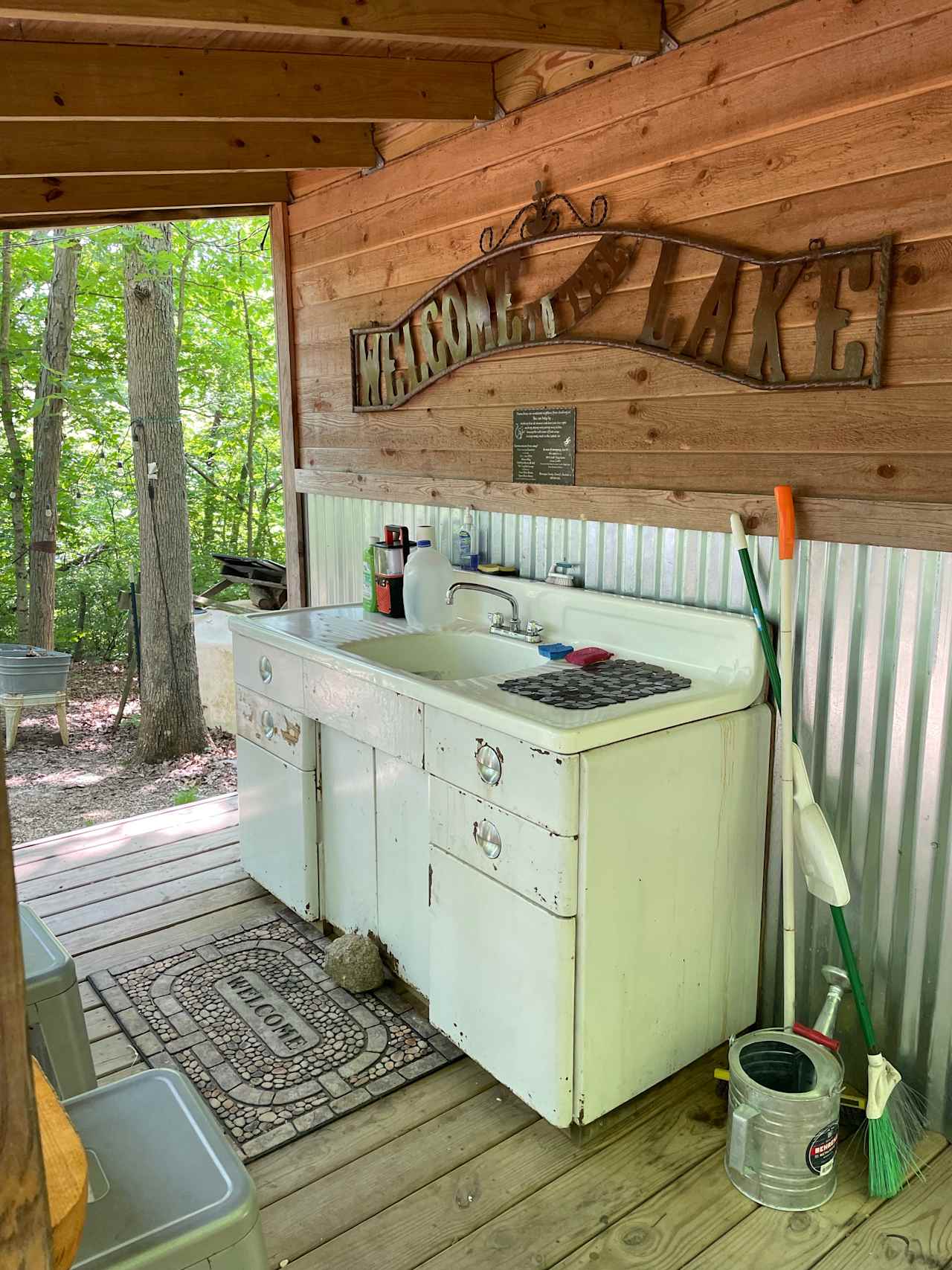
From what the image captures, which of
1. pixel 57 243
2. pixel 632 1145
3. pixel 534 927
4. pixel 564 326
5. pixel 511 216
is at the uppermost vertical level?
pixel 57 243

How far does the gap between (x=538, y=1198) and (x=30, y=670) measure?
18.7ft

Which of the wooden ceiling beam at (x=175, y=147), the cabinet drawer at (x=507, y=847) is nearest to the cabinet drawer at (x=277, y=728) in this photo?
the cabinet drawer at (x=507, y=847)

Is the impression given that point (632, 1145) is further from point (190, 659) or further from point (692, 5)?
point (190, 659)

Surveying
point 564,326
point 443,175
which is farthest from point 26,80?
point 564,326

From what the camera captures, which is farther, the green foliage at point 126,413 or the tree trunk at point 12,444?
the green foliage at point 126,413

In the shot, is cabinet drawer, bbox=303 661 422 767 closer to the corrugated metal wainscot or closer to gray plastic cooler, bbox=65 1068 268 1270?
the corrugated metal wainscot

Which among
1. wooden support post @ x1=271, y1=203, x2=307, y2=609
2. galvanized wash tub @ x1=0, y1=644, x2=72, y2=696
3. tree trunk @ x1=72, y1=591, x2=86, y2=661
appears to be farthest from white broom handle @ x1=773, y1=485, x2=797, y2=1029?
tree trunk @ x1=72, y1=591, x2=86, y2=661

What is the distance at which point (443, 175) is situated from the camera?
3090mm

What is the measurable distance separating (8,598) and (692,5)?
9331 millimetres

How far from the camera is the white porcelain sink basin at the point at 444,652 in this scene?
2.84 metres

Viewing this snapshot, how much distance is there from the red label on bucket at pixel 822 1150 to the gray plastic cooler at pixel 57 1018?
54.0 inches

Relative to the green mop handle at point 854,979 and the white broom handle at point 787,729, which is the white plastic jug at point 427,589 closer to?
the white broom handle at point 787,729

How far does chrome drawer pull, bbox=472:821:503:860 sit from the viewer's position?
2.09 meters

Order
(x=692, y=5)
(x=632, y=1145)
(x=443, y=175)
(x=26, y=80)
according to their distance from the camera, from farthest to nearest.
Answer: (x=443, y=175) < (x=26, y=80) < (x=692, y=5) < (x=632, y=1145)
